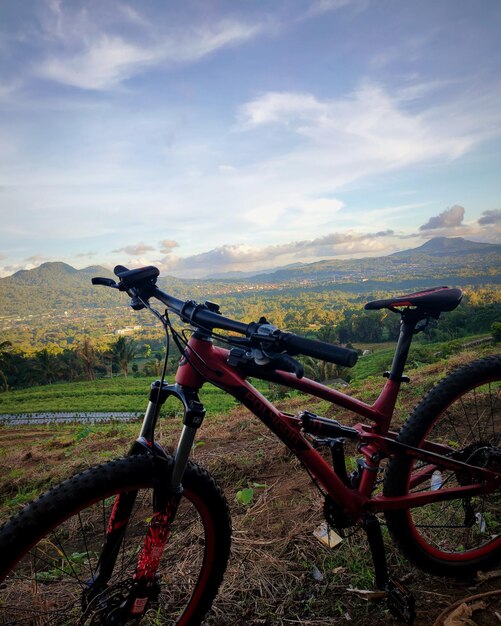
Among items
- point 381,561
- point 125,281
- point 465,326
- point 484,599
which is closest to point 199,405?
point 125,281

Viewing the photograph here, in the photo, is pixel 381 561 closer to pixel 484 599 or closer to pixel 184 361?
pixel 484 599

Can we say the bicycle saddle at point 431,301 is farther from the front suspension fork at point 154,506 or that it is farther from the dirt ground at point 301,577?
the dirt ground at point 301,577

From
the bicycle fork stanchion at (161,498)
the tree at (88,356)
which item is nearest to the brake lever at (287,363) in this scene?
the bicycle fork stanchion at (161,498)

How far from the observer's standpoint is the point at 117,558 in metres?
2.04

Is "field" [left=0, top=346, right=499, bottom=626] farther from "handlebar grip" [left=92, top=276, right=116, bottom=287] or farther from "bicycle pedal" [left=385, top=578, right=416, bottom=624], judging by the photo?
"handlebar grip" [left=92, top=276, right=116, bottom=287]

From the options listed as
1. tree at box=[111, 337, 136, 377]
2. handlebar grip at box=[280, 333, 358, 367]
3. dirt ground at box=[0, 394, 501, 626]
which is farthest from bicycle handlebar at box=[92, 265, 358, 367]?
tree at box=[111, 337, 136, 377]

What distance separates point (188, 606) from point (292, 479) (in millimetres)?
1973

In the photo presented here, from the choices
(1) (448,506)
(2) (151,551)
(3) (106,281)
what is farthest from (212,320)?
(1) (448,506)

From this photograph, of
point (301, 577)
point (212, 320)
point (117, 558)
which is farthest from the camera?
point (301, 577)

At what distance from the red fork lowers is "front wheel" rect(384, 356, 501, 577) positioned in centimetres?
140

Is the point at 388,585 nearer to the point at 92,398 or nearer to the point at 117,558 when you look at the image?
the point at 117,558

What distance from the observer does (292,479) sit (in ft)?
12.6

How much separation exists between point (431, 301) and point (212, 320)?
140 centimetres

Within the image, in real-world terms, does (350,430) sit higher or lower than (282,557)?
higher
